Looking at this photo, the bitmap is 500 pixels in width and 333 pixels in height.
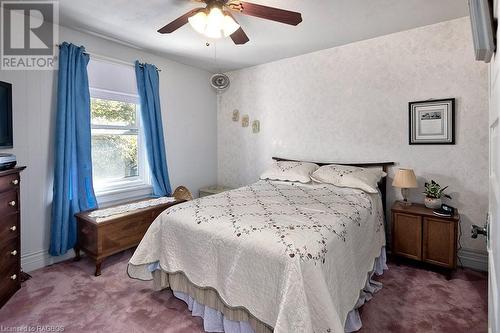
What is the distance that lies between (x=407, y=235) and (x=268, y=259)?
1.87 m

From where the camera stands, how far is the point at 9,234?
6.76ft

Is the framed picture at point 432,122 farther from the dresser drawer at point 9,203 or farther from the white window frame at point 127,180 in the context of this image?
the dresser drawer at point 9,203

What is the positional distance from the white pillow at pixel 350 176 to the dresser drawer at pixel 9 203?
Answer: 9.50 ft

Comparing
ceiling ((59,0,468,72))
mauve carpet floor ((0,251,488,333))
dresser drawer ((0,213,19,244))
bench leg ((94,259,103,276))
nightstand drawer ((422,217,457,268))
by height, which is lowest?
mauve carpet floor ((0,251,488,333))

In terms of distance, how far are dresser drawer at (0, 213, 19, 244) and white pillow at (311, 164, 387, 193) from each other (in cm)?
292

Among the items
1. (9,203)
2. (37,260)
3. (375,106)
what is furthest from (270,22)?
(37,260)

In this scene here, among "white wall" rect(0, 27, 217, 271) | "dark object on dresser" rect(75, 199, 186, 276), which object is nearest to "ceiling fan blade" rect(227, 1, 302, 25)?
"white wall" rect(0, 27, 217, 271)

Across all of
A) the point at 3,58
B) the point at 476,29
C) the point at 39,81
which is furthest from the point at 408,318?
the point at 3,58

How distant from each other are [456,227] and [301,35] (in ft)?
8.17

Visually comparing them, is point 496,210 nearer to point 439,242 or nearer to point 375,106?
point 439,242

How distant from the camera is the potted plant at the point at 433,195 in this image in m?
2.61

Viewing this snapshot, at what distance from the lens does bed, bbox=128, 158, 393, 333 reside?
139 cm

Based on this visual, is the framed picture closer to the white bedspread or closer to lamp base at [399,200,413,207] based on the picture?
lamp base at [399,200,413,207]

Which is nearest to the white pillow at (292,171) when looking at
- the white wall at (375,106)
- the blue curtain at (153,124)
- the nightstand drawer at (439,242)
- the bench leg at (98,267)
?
the white wall at (375,106)
